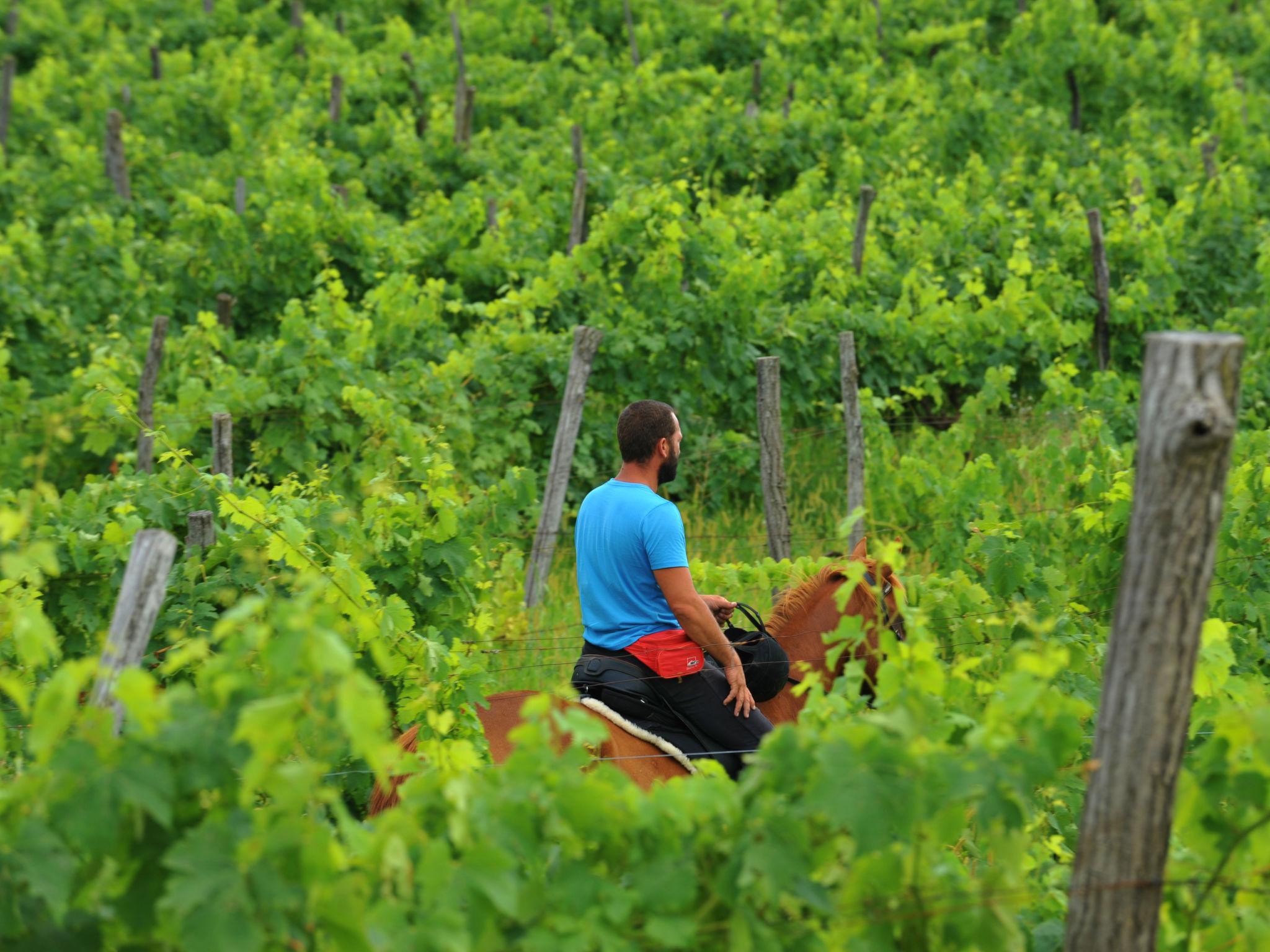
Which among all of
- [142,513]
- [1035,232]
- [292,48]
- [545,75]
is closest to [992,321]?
[1035,232]

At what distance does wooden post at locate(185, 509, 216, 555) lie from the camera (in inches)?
191

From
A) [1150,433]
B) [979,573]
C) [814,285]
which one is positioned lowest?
[979,573]

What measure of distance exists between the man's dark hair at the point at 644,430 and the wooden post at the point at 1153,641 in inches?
84.4

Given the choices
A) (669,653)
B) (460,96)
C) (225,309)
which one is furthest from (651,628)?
(460,96)

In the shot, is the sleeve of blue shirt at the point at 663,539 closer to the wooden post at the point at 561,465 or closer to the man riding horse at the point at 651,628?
the man riding horse at the point at 651,628

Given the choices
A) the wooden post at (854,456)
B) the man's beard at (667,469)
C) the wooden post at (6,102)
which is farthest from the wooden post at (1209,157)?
the wooden post at (6,102)

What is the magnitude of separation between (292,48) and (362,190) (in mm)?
8515

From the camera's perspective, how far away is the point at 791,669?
181 inches

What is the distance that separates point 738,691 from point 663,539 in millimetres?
633

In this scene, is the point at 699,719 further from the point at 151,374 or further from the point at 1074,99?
the point at 1074,99

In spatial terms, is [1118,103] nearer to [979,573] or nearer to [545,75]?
[545,75]

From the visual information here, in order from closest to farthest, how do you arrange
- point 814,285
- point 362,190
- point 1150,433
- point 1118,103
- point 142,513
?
point 1150,433, point 142,513, point 814,285, point 362,190, point 1118,103

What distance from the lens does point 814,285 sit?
10.7 m

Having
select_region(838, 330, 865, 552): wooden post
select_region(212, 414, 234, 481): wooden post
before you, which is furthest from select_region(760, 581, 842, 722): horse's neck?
select_region(212, 414, 234, 481): wooden post
